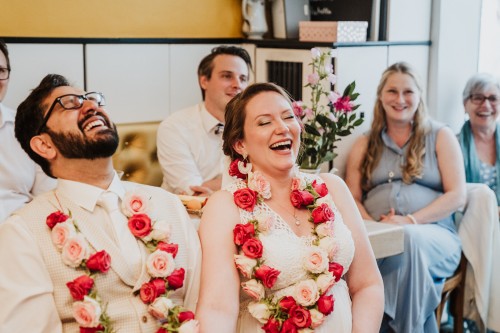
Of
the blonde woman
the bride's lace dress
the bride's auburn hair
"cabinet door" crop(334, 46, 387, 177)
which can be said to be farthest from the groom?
Answer: "cabinet door" crop(334, 46, 387, 177)

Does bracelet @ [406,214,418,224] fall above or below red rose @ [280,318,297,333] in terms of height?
above

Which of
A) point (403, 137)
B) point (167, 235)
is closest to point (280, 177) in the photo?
point (167, 235)

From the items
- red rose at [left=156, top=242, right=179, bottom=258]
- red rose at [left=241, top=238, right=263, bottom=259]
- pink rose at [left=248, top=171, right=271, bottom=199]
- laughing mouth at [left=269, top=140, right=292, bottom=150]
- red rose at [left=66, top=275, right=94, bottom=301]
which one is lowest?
red rose at [left=66, top=275, right=94, bottom=301]

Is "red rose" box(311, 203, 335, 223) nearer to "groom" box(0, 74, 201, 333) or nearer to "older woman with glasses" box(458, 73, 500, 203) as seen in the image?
"groom" box(0, 74, 201, 333)

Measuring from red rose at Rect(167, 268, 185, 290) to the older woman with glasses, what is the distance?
2338 mm

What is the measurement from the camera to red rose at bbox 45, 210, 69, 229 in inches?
79.6

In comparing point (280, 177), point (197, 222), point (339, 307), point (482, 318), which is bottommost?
point (482, 318)

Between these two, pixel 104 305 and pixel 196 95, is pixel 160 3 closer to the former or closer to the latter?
pixel 196 95

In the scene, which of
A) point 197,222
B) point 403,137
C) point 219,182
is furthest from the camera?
point 403,137

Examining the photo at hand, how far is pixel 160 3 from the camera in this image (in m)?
4.10

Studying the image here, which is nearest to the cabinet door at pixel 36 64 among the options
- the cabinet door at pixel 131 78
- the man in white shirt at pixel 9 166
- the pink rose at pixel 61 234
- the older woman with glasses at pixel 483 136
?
the cabinet door at pixel 131 78

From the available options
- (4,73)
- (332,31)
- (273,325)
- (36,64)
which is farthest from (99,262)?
(332,31)

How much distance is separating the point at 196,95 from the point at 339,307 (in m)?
2.15

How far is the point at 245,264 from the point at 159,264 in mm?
277
